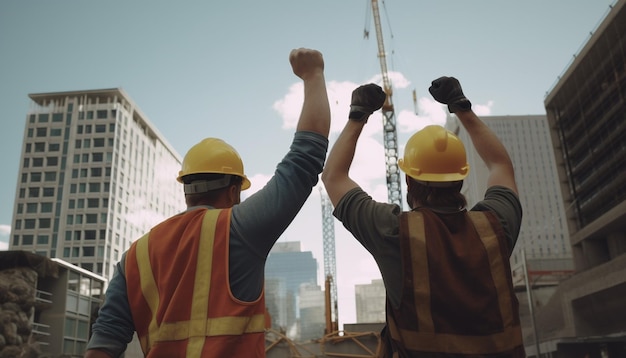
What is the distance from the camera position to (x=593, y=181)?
47.4 m

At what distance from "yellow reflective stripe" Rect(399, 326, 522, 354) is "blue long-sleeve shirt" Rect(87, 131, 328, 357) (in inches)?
23.7

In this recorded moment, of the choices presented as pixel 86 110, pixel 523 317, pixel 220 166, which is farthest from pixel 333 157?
pixel 86 110

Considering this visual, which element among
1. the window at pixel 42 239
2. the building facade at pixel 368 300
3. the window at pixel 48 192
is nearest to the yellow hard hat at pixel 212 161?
the window at pixel 42 239

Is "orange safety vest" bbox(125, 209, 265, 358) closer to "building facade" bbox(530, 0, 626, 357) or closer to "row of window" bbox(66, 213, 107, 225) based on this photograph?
"building facade" bbox(530, 0, 626, 357)

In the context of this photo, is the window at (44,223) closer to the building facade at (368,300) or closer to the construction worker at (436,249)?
the construction worker at (436,249)

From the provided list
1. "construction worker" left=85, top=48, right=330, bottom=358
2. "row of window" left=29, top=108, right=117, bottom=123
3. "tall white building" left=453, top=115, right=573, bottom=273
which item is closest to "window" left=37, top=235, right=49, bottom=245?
"row of window" left=29, top=108, right=117, bottom=123

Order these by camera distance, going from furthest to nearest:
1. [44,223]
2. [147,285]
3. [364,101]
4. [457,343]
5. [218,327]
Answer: [44,223], [364,101], [147,285], [457,343], [218,327]

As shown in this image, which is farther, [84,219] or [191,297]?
[84,219]

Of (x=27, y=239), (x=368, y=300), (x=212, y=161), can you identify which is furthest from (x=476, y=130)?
(x=368, y=300)

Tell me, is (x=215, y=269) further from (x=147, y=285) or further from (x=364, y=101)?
(x=364, y=101)

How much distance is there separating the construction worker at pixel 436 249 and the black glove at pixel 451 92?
34 cm

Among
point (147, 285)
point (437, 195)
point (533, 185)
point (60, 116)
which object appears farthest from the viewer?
point (533, 185)

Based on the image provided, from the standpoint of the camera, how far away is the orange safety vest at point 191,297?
6.33 ft

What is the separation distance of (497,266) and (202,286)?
1.13 meters
